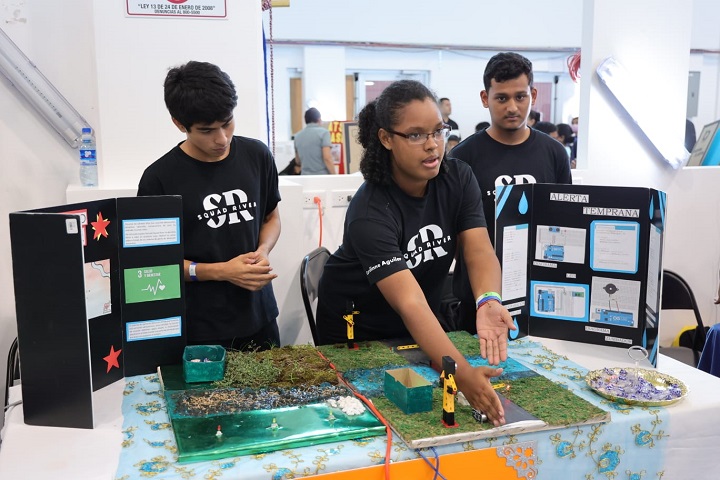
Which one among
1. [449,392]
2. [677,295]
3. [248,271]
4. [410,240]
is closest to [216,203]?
[248,271]

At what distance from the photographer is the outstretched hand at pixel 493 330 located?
1581mm

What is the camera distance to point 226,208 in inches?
74.2

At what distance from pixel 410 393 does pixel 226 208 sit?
84 centimetres

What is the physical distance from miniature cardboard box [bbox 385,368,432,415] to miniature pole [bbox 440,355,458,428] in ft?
0.24

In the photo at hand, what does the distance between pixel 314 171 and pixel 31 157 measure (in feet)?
11.5

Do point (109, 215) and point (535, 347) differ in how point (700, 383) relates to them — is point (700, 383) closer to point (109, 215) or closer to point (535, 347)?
point (535, 347)

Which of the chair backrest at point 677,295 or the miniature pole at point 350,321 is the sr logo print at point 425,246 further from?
the chair backrest at point 677,295

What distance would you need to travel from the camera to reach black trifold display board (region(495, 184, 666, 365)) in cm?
182

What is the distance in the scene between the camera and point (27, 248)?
137 centimetres

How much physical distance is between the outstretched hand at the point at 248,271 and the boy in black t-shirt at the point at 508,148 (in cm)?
74

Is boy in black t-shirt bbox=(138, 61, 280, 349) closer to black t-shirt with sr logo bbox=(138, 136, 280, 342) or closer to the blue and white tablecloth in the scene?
black t-shirt with sr logo bbox=(138, 136, 280, 342)

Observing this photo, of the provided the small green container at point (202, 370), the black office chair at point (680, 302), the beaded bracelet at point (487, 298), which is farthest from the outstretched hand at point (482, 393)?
the black office chair at point (680, 302)

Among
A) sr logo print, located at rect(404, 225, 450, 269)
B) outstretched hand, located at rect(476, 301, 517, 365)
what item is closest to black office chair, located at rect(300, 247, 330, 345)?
sr logo print, located at rect(404, 225, 450, 269)

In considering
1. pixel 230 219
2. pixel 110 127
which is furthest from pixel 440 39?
pixel 230 219
